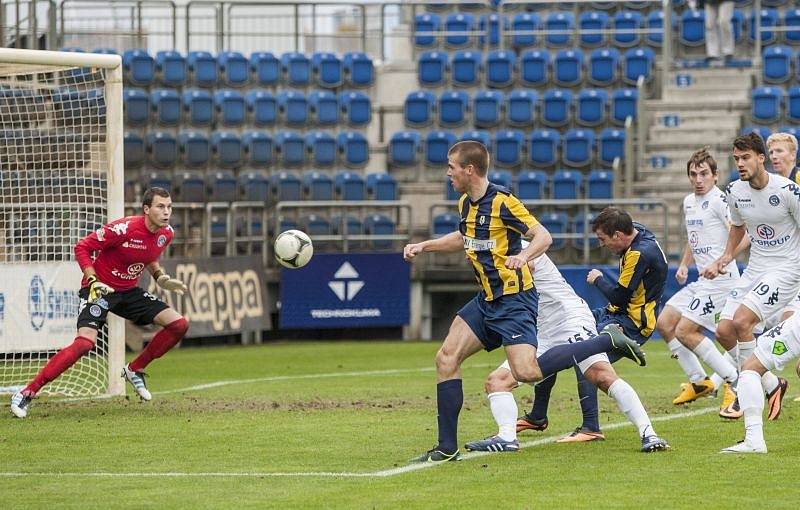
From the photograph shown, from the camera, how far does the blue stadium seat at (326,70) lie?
28.6 meters

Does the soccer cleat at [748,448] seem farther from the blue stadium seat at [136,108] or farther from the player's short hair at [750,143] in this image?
the blue stadium seat at [136,108]

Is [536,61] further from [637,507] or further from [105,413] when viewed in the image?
[637,507]

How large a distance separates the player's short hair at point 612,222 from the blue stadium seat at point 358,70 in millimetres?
18255

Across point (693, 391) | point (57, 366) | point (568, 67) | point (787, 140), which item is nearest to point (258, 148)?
point (568, 67)

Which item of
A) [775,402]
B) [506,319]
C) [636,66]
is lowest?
[775,402]

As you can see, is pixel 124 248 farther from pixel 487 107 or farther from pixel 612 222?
pixel 487 107

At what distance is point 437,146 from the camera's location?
27078mm

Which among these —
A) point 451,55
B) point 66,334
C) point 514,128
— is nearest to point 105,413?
point 66,334

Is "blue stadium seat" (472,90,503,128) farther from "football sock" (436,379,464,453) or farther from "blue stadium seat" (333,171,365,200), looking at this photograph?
"football sock" (436,379,464,453)

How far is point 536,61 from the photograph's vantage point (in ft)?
93.3

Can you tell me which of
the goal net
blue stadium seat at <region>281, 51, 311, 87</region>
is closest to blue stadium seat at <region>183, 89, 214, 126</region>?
blue stadium seat at <region>281, 51, 311, 87</region>

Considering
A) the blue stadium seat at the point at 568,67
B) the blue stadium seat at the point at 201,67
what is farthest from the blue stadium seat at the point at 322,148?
the blue stadium seat at the point at 568,67

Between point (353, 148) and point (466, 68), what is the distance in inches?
134

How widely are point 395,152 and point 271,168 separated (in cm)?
245
